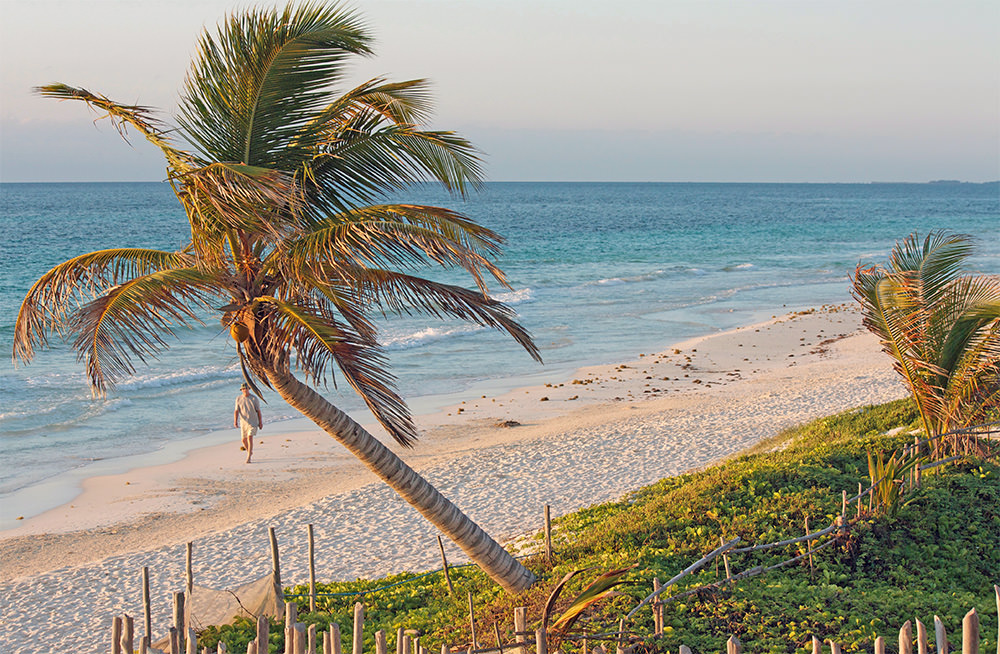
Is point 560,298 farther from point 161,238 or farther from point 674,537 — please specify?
point 161,238

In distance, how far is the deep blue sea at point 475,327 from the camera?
1540 centimetres

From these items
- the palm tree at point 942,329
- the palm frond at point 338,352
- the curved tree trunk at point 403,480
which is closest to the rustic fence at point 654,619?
the palm tree at point 942,329

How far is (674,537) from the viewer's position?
7699 millimetres

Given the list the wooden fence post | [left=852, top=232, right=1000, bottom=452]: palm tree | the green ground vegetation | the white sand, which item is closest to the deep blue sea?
the white sand

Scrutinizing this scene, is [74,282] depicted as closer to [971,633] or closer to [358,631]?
[358,631]

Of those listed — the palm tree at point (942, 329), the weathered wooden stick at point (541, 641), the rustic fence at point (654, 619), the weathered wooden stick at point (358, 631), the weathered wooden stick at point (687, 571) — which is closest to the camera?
the rustic fence at point (654, 619)

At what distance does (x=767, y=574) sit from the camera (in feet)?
→ 22.3

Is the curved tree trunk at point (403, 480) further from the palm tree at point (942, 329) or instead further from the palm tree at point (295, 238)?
the palm tree at point (942, 329)

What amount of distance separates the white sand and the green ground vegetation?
175 cm

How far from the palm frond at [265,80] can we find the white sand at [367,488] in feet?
16.2

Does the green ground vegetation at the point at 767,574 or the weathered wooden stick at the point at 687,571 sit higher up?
the weathered wooden stick at the point at 687,571

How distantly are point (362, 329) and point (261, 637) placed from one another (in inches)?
78.1

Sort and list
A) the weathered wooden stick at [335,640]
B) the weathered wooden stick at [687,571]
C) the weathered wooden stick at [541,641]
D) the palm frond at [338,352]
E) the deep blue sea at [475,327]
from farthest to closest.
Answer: the deep blue sea at [475,327] < the weathered wooden stick at [687,571] < the palm frond at [338,352] < the weathered wooden stick at [541,641] < the weathered wooden stick at [335,640]

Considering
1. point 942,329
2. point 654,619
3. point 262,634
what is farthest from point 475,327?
point 262,634
